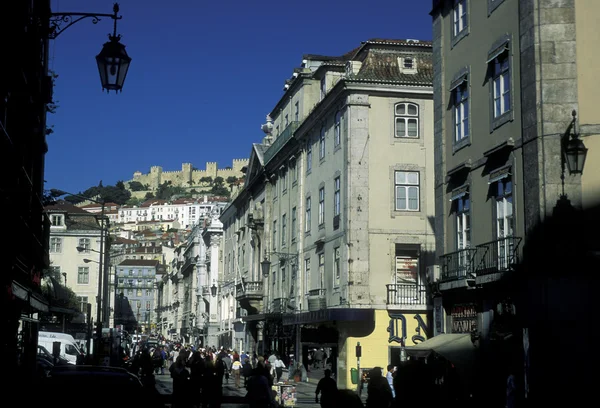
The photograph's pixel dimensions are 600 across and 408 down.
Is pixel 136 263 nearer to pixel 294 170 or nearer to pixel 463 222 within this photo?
pixel 294 170

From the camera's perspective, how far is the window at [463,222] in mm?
24608

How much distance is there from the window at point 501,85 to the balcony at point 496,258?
3.39m

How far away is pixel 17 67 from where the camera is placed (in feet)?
53.8

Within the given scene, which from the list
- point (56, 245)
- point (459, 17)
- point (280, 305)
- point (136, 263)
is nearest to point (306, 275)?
point (280, 305)

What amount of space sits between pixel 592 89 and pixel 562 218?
10.5 ft

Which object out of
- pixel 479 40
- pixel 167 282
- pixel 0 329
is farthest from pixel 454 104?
pixel 167 282

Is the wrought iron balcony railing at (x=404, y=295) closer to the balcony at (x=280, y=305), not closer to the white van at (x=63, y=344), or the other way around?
the balcony at (x=280, y=305)

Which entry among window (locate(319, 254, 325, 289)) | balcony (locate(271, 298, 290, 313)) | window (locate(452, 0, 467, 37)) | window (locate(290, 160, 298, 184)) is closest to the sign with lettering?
window (locate(452, 0, 467, 37))

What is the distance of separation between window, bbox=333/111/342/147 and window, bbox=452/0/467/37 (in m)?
13.4

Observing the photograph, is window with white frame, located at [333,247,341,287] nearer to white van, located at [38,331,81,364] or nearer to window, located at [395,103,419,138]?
window, located at [395,103,419,138]

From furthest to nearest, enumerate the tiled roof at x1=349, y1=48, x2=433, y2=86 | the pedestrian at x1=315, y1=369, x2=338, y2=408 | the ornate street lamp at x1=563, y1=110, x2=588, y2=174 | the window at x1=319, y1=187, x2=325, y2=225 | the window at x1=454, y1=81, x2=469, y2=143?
1. the window at x1=319, y1=187, x2=325, y2=225
2. the tiled roof at x1=349, y1=48, x2=433, y2=86
3. the window at x1=454, y1=81, x2=469, y2=143
4. the ornate street lamp at x1=563, y1=110, x2=588, y2=174
5. the pedestrian at x1=315, y1=369, x2=338, y2=408

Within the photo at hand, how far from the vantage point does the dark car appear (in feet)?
34.1

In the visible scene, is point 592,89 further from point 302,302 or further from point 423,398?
point 302,302

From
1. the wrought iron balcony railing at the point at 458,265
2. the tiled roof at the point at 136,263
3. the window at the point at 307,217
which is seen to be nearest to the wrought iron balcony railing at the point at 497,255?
the wrought iron balcony railing at the point at 458,265
